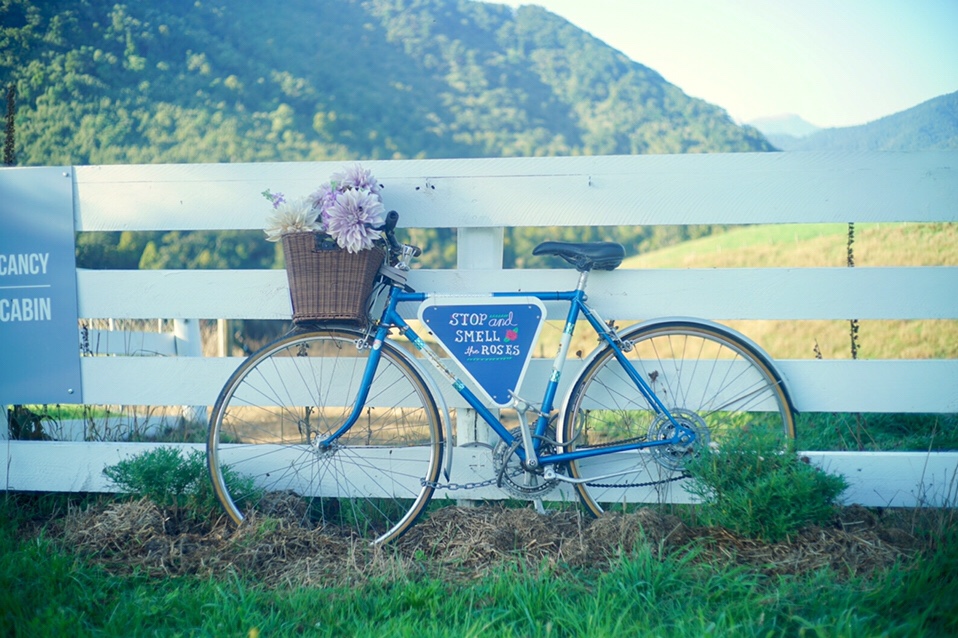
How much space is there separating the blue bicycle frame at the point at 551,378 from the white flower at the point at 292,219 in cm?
44

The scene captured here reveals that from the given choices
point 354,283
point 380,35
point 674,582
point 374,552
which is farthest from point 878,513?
point 380,35

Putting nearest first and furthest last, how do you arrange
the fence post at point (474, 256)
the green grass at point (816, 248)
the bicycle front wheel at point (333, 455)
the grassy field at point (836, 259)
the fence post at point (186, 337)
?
1. the bicycle front wheel at point (333, 455)
2. the fence post at point (474, 256)
3. the fence post at point (186, 337)
4. the grassy field at point (836, 259)
5. the green grass at point (816, 248)

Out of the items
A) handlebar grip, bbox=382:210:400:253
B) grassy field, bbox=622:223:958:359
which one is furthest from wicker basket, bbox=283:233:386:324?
grassy field, bbox=622:223:958:359

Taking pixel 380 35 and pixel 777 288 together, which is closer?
pixel 777 288

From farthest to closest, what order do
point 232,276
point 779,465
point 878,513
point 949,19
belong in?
point 949,19 → point 232,276 → point 878,513 → point 779,465

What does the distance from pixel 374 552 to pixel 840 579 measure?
1647 millimetres

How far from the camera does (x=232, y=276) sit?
3.30 m

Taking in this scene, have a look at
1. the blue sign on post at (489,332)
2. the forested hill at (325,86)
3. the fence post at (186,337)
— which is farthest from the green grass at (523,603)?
the forested hill at (325,86)

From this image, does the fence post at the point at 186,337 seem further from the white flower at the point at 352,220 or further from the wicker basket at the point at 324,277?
the white flower at the point at 352,220

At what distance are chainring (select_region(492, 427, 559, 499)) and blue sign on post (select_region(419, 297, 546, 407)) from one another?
0.61 ft

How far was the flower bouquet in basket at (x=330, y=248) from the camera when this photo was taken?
2762mm

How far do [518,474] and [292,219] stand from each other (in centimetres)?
139

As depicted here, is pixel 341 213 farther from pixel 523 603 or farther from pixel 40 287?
pixel 40 287

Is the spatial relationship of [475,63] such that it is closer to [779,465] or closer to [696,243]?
[696,243]
